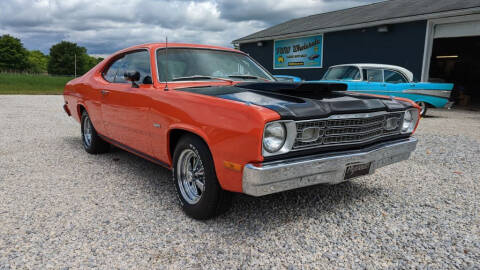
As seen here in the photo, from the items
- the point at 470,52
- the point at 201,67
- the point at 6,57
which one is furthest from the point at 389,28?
the point at 6,57

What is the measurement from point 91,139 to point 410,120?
4.09 metres

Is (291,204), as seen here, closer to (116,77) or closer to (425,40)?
(116,77)

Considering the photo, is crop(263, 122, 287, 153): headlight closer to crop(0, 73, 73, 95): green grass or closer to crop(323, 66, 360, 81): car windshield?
crop(323, 66, 360, 81): car windshield

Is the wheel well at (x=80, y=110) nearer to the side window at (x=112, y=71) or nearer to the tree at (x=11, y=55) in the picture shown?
the side window at (x=112, y=71)

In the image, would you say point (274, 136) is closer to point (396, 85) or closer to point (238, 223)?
point (238, 223)

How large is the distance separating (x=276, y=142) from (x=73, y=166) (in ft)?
10.4

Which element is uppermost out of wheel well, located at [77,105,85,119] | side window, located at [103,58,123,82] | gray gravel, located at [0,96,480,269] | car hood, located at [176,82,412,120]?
side window, located at [103,58,123,82]

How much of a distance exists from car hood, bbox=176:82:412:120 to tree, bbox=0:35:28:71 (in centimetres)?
10049

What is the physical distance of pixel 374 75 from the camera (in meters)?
9.79

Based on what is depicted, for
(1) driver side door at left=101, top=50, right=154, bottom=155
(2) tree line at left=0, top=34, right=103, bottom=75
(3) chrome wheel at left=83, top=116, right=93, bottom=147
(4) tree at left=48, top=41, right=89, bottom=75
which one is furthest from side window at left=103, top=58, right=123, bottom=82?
(4) tree at left=48, top=41, right=89, bottom=75

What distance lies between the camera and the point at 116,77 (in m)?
4.17

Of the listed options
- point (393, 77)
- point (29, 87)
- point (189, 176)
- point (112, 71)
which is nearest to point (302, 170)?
point (189, 176)

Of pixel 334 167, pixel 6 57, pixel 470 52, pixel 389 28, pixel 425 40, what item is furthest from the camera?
pixel 6 57

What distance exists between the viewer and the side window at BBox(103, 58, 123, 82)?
4.30 metres
